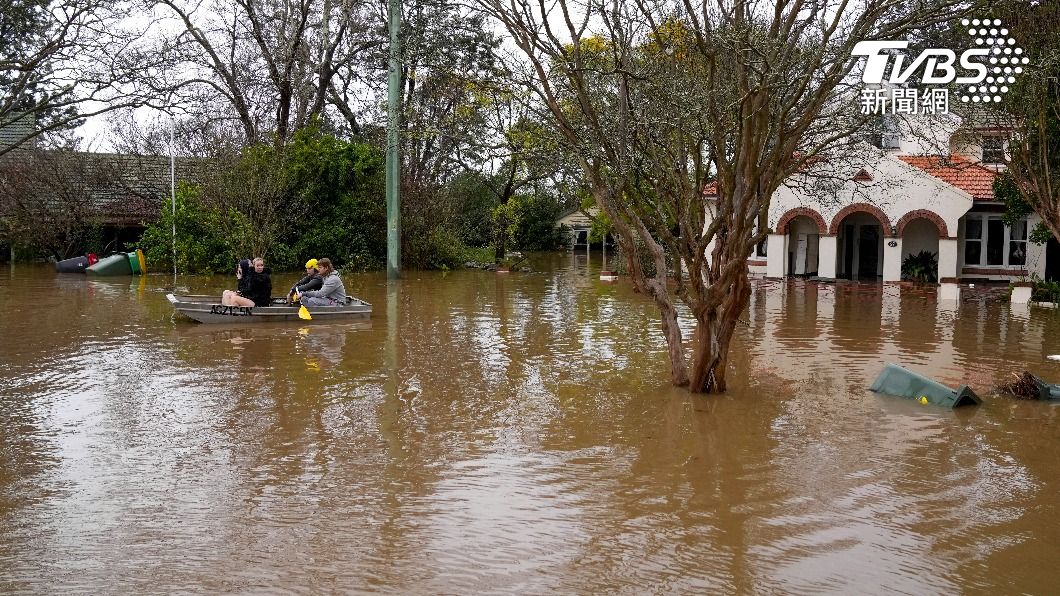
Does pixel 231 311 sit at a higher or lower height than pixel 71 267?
lower

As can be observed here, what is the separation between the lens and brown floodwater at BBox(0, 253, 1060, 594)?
6.22 m

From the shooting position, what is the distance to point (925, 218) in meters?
31.5

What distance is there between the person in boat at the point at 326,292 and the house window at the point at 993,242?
22.5 m

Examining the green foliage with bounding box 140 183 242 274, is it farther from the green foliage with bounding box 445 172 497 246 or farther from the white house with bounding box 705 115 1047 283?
the green foliage with bounding box 445 172 497 246

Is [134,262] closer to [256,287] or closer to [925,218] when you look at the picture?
[256,287]

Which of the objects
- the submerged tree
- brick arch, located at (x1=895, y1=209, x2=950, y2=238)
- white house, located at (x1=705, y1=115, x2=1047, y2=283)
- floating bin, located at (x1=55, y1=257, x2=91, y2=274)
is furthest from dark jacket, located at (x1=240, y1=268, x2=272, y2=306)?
brick arch, located at (x1=895, y1=209, x2=950, y2=238)

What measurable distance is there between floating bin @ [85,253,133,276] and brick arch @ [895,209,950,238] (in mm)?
24152

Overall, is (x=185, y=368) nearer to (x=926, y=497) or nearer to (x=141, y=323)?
(x=141, y=323)

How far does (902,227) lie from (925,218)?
3.23ft

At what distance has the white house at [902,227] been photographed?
100 feet

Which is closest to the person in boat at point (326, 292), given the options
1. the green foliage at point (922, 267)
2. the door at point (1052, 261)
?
the green foliage at point (922, 267)

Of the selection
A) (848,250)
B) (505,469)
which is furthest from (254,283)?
(848,250)

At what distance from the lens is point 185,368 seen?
1341 centimetres

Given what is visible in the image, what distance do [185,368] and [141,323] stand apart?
220 inches
